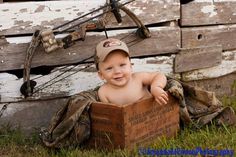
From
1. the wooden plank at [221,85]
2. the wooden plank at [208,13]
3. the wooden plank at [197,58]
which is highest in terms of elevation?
the wooden plank at [208,13]

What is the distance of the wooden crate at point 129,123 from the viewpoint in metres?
3.59

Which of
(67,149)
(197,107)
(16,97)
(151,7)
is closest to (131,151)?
(67,149)

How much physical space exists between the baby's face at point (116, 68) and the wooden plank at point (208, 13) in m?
1.12

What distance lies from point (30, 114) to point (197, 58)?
5.33 feet

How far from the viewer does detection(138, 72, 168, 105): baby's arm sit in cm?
372

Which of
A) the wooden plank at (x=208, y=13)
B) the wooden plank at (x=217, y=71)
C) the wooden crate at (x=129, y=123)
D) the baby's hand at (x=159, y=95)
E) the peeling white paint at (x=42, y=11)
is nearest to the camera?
the wooden crate at (x=129, y=123)

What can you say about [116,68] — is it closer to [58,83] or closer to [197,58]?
[58,83]

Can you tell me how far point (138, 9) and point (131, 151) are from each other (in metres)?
A: 1.41

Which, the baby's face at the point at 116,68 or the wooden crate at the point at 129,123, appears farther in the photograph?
A: the baby's face at the point at 116,68

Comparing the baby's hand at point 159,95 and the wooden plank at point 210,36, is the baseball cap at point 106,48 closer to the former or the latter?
the baby's hand at point 159,95

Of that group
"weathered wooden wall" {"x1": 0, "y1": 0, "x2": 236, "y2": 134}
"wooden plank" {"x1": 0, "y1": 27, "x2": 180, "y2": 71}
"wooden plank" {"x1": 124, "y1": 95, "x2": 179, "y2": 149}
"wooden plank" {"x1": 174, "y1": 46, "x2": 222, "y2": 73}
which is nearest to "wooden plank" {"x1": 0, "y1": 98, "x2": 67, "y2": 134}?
"weathered wooden wall" {"x1": 0, "y1": 0, "x2": 236, "y2": 134}

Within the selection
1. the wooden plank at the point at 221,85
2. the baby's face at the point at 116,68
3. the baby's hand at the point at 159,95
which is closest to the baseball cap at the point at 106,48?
the baby's face at the point at 116,68

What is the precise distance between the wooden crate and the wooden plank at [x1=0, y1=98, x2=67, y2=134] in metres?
0.68

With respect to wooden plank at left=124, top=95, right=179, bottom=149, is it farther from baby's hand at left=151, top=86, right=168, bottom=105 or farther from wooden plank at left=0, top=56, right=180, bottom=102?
wooden plank at left=0, top=56, right=180, bottom=102
